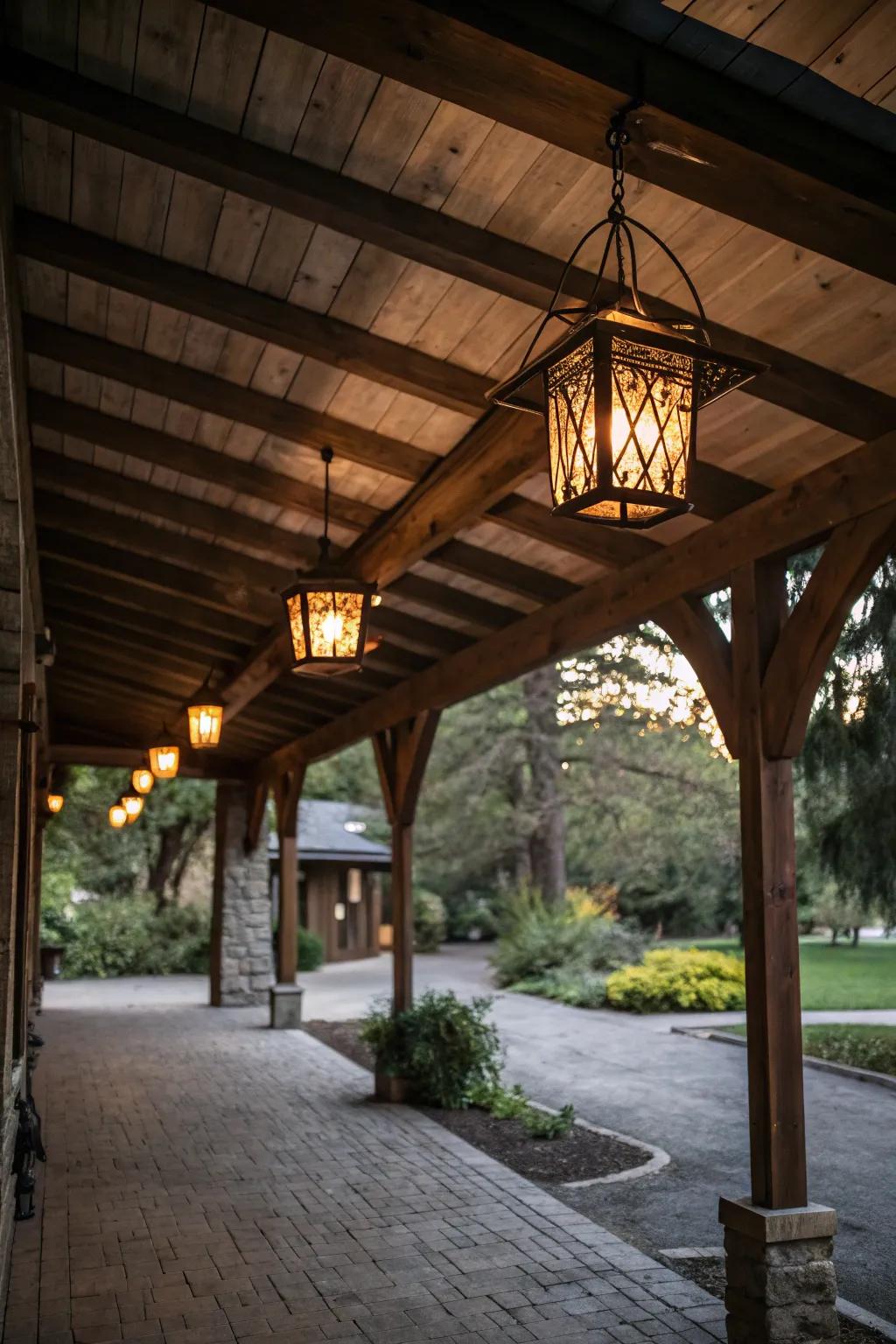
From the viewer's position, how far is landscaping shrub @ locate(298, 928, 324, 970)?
22.3 m

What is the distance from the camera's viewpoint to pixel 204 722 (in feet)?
27.2

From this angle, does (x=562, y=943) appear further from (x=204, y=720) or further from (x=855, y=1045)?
(x=204, y=720)

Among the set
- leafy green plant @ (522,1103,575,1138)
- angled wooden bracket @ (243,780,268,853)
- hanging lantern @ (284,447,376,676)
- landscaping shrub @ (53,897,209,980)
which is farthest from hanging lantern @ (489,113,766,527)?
landscaping shrub @ (53,897,209,980)

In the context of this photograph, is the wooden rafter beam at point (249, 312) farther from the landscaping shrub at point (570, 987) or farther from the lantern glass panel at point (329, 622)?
the landscaping shrub at point (570, 987)

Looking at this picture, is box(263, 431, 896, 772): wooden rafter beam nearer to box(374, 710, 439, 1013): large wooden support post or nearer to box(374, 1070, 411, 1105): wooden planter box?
box(374, 710, 439, 1013): large wooden support post

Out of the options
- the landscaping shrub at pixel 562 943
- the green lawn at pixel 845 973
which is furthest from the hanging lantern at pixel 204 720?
the landscaping shrub at pixel 562 943

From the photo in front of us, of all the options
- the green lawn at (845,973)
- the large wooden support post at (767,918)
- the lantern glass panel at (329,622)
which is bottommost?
the green lawn at (845,973)

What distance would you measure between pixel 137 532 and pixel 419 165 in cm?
403

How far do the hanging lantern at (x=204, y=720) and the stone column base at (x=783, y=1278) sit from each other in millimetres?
5351

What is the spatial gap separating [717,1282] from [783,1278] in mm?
974

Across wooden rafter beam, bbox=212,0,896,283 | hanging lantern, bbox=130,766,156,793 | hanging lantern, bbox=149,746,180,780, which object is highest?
wooden rafter beam, bbox=212,0,896,283

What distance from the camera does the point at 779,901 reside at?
422cm

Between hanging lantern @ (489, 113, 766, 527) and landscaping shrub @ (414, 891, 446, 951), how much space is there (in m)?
25.2

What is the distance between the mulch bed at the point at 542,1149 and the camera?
6.69 meters
